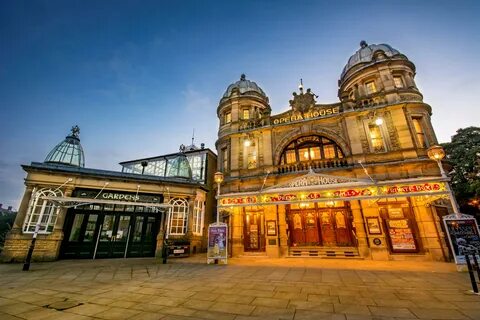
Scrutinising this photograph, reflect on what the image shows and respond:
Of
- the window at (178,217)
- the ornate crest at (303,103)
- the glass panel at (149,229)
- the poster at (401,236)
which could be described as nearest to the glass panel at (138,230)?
the glass panel at (149,229)

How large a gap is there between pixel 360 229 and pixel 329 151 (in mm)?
5717

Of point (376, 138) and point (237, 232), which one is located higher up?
point (376, 138)

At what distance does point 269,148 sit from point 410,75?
12124 millimetres

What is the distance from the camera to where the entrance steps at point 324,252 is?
12.6 m

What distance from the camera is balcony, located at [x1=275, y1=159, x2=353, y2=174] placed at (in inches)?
542

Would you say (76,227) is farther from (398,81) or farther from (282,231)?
(398,81)

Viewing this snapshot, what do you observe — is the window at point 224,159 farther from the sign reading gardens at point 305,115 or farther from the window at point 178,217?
the sign reading gardens at point 305,115

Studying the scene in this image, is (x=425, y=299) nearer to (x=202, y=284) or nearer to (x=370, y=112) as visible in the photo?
(x=202, y=284)

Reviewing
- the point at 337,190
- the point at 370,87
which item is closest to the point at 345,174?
the point at 337,190

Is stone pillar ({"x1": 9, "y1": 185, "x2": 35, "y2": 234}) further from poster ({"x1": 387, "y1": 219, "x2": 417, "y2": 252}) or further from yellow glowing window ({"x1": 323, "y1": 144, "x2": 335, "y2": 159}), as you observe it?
poster ({"x1": 387, "y1": 219, "x2": 417, "y2": 252})

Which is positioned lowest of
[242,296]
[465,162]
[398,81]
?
[242,296]

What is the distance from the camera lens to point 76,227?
1327 centimetres

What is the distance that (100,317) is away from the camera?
4.04m

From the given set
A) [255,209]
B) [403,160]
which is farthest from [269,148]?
[403,160]
